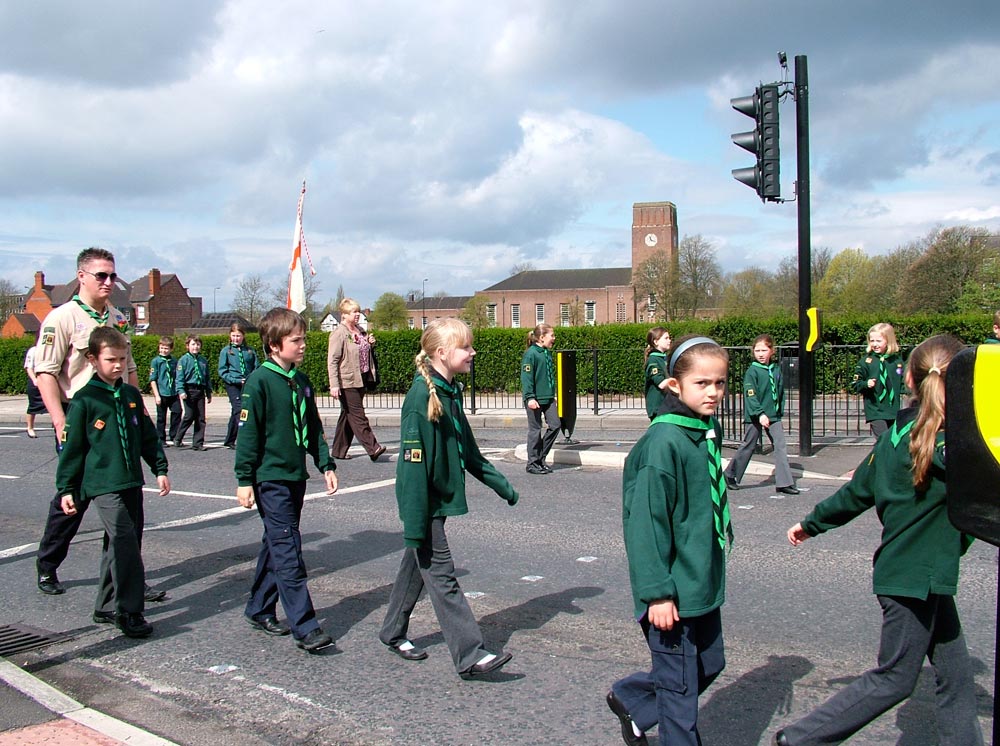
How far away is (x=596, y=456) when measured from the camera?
1137cm

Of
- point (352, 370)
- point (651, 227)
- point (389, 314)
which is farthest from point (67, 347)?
point (651, 227)

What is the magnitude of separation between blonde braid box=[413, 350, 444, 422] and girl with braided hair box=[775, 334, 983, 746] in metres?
1.98

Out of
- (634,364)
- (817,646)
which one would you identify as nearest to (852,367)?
(634,364)

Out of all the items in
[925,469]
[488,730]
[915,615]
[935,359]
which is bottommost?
[488,730]

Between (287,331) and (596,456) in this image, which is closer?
(287,331)

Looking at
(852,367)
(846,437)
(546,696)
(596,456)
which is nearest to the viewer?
(546,696)

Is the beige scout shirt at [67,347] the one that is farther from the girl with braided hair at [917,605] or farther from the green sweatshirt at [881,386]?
the green sweatshirt at [881,386]

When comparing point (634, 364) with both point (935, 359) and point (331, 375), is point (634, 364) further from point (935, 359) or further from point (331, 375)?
point (935, 359)

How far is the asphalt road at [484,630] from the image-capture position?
3.94 m

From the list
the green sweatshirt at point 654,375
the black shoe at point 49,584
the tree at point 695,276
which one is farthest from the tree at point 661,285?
the black shoe at point 49,584

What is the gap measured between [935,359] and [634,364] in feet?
55.0

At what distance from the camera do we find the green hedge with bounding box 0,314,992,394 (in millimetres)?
19984

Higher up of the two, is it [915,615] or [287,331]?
[287,331]

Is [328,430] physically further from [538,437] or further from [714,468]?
[714,468]
